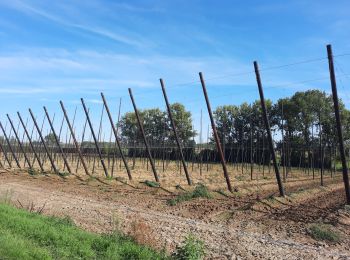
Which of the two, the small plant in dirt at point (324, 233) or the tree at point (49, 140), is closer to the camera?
the small plant in dirt at point (324, 233)

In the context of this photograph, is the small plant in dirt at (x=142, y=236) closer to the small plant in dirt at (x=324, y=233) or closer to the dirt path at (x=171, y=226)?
the dirt path at (x=171, y=226)

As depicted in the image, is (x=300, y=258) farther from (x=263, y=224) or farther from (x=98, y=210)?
(x=98, y=210)

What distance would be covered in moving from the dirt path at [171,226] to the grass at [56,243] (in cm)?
113

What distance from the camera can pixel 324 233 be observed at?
330 inches

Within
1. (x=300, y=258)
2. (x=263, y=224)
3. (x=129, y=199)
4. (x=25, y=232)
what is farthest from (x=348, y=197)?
(x=25, y=232)

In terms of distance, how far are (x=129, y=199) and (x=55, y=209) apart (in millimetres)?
2824

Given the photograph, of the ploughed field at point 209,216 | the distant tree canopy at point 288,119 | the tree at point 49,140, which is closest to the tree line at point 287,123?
the distant tree canopy at point 288,119

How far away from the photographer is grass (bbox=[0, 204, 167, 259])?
588 cm

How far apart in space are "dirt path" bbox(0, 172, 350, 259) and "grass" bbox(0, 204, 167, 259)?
1.13 metres

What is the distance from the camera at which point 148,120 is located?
59.3 metres

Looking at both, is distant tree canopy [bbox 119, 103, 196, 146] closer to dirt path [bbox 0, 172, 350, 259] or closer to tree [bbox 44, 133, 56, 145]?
tree [bbox 44, 133, 56, 145]

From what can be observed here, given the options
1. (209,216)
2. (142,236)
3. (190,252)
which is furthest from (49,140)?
(190,252)

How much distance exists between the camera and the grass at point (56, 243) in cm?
588

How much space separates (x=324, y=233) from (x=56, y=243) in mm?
5103
